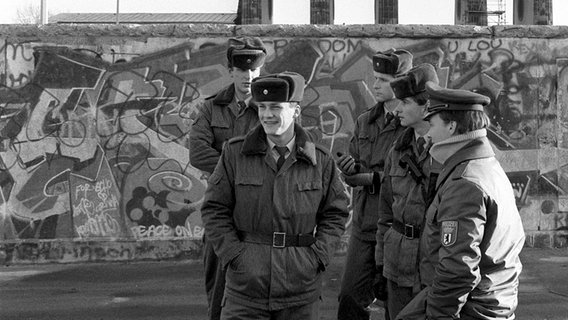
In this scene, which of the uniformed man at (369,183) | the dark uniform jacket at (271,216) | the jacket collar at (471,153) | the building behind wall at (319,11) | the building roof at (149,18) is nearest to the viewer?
the jacket collar at (471,153)

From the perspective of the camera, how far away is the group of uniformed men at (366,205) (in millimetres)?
4215

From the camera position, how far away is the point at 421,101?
226 inches

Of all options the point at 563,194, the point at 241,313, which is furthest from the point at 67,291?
the point at 563,194

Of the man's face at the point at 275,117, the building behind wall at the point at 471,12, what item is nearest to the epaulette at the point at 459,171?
the man's face at the point at 275,117

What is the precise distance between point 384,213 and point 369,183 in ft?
1.73

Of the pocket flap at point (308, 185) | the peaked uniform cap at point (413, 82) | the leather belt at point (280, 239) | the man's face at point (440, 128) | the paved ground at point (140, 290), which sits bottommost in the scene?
the paved ground at point (140, 290)

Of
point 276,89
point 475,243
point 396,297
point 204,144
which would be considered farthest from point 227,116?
point 475,243

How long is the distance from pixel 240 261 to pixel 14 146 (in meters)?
7.07

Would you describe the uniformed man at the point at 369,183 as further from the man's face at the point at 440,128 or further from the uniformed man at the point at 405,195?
the man's face at the point at 440,128

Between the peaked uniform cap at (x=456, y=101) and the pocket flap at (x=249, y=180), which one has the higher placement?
the peaked uniform cap at (x=456, y=101)

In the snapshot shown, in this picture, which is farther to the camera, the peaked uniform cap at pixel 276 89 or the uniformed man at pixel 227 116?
the uniformed man at pixel 227 116

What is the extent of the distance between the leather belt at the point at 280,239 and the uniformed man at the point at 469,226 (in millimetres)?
940

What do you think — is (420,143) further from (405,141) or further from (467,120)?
(467,120)

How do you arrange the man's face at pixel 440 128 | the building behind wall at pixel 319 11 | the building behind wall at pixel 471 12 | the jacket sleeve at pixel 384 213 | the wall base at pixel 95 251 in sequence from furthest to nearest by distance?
the building behind wall at pixel 471 12 < the building behind wall at pixel 319 11 < the wall base at pixel 95 251 < the jacket sleeve at pixel 384 213 < the man's face at pixel 440 128
